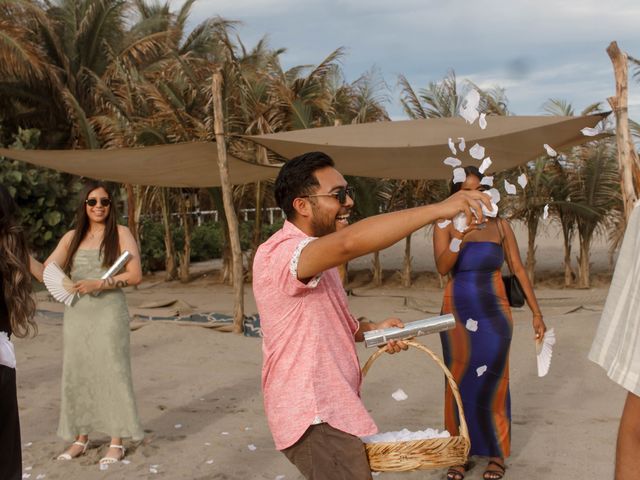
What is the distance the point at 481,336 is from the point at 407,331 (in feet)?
6.68

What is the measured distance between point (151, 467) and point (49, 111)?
1830cm

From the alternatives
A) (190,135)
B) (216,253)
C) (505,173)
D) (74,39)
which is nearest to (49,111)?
(74,39)

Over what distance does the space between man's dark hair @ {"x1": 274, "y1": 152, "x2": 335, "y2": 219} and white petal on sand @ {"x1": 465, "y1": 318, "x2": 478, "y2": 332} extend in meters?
2.14

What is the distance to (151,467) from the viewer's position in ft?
14.7

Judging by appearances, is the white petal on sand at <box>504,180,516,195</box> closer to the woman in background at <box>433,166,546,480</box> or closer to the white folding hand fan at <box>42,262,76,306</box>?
the woman in background at <box>433,166,546,480</box>

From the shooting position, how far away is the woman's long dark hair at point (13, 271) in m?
2.82

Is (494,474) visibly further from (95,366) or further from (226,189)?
(226,189)

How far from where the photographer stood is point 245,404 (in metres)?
5.99

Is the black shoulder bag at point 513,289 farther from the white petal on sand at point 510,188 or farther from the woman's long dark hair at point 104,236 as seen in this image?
the woman's long dark hair at point 104,236

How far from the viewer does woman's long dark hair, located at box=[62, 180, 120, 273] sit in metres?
4.61

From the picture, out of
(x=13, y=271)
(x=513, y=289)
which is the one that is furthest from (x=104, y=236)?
(x=513, y=289)

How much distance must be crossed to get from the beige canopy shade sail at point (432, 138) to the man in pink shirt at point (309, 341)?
3.99 metres

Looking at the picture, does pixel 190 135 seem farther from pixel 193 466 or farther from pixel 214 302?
pixel 193 466

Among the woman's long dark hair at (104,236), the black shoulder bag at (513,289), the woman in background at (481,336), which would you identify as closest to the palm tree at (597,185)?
the black shoulder bag at (513,289)
